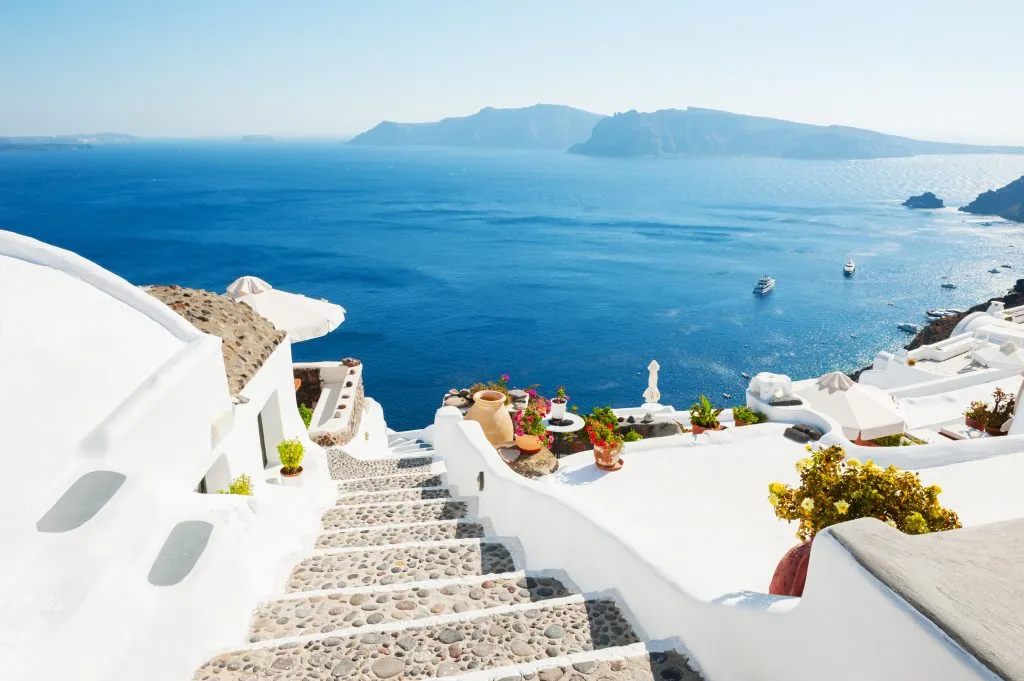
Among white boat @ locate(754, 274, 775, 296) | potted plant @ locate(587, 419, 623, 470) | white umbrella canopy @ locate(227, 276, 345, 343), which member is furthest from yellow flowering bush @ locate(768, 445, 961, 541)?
white boat @ locate(754, 274, 775, 296)

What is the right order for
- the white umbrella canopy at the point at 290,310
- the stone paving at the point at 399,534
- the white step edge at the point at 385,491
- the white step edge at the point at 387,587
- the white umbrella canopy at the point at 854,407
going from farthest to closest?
the white umbrella canopy at the point at 854,407
the white umbrella canopy at the point at 290,310
the white step edge at the point at 385,491
the stone paving at the point at 399,534
the white step edge at the point at 387,587

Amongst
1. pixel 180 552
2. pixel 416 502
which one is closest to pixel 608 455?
pixel 416 502

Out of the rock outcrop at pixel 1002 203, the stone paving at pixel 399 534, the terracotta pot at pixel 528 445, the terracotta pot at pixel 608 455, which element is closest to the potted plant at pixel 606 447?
the terracotta pot at pixel 608 455

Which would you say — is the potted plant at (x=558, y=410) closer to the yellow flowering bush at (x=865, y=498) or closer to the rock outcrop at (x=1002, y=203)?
the yellow flowering bush at (x=865, y=498)

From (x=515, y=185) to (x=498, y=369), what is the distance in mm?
131360

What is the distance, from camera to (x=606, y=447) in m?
10.7

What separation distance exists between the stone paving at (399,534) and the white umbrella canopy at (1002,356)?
1177 inches

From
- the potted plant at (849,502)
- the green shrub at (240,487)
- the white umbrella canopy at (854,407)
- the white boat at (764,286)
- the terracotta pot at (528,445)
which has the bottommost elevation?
the white boat at (764,286)

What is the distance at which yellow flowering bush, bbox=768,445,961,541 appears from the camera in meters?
4.29

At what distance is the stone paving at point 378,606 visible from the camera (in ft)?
17.8

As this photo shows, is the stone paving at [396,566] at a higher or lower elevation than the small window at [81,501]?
lower

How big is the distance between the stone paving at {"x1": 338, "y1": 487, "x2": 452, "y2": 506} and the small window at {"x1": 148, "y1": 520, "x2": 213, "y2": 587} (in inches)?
170

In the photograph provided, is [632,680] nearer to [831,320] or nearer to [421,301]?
[421,301]

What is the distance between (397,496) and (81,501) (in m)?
5.31
